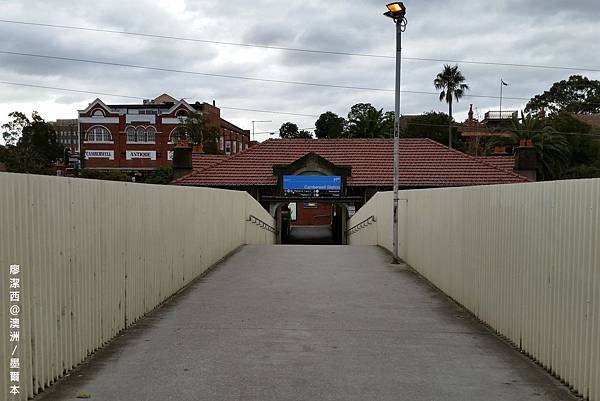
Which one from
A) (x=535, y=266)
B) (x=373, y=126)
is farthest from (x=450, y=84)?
(x=535, y=266)

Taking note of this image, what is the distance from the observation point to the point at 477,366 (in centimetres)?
650

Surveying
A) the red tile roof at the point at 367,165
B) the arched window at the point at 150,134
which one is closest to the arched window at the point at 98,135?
the arched window at the point at 150,134

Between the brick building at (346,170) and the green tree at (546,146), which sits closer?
the brick building at (346,170)

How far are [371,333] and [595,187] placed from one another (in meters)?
3.59

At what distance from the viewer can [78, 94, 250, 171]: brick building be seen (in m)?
78.8

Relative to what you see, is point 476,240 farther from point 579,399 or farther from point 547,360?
point 579,399

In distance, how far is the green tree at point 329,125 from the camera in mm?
94062

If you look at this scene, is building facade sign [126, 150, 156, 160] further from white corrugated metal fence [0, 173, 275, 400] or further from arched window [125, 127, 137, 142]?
white corrugated metal fence [0, 173, 275, 400]

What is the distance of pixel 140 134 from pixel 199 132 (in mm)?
14903

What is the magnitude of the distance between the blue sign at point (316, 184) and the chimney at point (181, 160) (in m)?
6.66

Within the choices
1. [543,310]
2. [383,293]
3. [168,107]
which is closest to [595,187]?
[543,310]

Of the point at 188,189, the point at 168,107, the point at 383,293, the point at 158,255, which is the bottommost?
the point at 383,293

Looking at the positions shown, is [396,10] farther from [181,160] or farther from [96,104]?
[96,104]

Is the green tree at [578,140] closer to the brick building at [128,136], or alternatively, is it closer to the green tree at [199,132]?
the green tree at [199,132]
